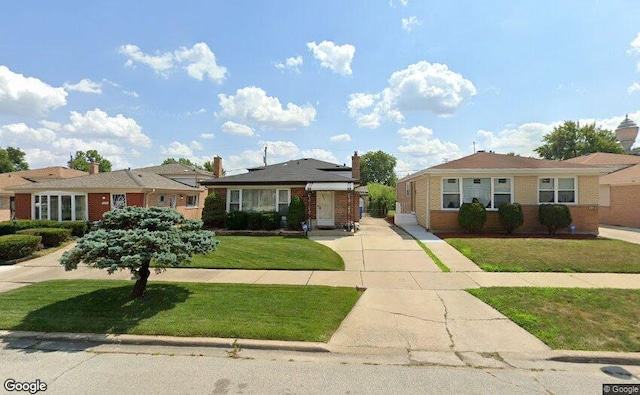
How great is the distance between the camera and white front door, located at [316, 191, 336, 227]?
1750 cm

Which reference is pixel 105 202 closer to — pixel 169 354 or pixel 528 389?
pixel 169 354

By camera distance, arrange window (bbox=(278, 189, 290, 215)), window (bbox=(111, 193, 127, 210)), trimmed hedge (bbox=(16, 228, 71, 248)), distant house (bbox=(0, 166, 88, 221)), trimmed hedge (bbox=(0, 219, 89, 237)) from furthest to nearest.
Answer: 1. distant house (bbox=(0, 166, 88, 221))
2. window (bbox=(111, 193, 127, 210))
3. window (bbox=(278, 189, 290, 215))
4. trimmed hedge (bbox=(0, 219, 89, 237))
5. trimmed hedge (bbox=(16, 228, 71, 248))

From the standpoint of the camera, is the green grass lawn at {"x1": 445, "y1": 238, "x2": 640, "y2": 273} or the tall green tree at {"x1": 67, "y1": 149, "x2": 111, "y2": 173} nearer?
the green grass lawn at {"x1": 445, "y1": 238, "x2": 640, "y2": 273}

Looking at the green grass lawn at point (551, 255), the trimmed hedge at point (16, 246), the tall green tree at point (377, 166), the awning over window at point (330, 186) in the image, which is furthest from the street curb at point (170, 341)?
the tall green tree at point (377, 166)

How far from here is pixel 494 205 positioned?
52.2ft

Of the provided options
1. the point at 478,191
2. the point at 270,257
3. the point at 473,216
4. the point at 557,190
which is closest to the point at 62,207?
the point at 270,257

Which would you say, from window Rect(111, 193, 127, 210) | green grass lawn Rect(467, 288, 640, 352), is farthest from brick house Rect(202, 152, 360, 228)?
green grass lawn Rect(467, 288, 640, 352)

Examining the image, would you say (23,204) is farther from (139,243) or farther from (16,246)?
(139,243)

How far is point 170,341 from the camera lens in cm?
478

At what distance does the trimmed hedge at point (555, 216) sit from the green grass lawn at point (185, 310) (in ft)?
41.8

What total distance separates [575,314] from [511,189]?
11675 mm

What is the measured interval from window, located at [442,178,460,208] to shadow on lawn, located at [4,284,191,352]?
13480 millimetres
